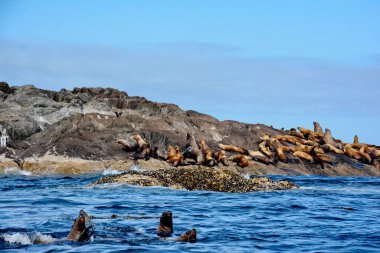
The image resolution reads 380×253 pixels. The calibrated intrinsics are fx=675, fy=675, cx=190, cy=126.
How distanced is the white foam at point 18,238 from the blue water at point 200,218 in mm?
18

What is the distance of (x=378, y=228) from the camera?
587 inches

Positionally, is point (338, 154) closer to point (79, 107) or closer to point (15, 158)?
point (79, 107)

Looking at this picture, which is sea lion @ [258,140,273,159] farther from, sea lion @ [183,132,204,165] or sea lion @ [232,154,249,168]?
sea lion @ [183,132,204,165]

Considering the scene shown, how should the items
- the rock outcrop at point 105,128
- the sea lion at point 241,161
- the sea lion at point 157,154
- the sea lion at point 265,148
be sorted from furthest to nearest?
the sea lion at point 265,148 → the rock outcrop at point 105,128 → the sea lion at point 241,161 → the sea lion at point 157,154

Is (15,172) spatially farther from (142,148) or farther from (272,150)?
(272,150)

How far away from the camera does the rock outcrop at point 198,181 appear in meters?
22.9

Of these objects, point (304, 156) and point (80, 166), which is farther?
point (304, 156)

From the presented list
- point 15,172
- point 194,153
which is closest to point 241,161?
point 194,153

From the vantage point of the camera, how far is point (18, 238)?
12453 mm

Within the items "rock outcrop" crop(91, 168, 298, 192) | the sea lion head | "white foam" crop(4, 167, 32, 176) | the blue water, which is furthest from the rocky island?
the sea lion head

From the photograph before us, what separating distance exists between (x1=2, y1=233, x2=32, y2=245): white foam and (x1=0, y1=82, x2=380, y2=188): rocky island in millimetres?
20232

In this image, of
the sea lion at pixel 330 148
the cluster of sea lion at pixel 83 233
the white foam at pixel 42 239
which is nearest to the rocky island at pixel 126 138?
the sea lion at pixel 330 148

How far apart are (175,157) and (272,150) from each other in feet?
24.8

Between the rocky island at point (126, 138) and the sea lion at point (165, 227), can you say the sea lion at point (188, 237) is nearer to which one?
the sea lion at point (165, 227)
